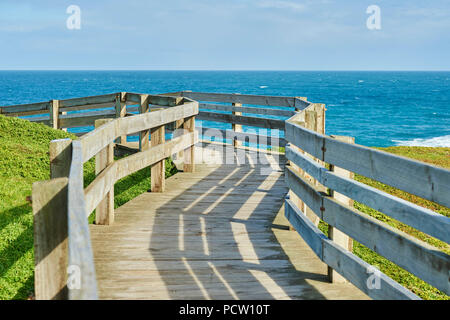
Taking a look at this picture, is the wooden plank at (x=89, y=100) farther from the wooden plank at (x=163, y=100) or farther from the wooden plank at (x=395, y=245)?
the wooden plank at (x=395, y=245)

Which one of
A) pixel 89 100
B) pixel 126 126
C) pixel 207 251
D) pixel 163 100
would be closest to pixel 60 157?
pixel 207 251

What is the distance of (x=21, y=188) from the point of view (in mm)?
7379

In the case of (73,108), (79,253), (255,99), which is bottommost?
(79,253)

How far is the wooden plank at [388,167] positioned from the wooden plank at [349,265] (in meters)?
0.64

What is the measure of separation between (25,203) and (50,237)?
4.74m

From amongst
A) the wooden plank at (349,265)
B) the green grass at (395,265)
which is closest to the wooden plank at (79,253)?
the wooden plank at (349,265)

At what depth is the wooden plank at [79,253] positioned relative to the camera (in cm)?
166

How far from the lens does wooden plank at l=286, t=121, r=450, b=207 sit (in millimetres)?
2691

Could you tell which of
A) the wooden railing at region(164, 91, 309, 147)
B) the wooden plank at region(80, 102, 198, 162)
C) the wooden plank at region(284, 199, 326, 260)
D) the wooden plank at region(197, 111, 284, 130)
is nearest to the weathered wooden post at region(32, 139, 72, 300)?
the wooden plank at region(80, 102, 198, 162)

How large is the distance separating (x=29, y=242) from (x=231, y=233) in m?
2.43

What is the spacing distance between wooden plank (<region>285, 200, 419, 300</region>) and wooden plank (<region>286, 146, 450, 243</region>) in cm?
43

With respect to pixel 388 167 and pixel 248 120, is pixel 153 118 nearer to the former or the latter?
pixel 388 167

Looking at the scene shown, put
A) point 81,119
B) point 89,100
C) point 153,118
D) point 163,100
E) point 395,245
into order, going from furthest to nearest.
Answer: point 81,119, point 89,100, point 163,100, point 153,118, point 395,245

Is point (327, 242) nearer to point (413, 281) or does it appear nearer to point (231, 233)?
point (231, 233)
